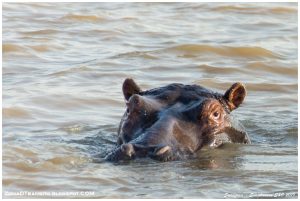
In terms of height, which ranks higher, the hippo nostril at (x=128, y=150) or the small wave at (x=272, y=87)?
the hippo nostril at (x=128, y=150)

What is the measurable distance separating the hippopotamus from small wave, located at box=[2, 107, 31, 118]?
210 cm

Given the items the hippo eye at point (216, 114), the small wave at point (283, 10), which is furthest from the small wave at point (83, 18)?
the hippo eye at point (216, 114)

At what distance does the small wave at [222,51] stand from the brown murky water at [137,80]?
0.05ft

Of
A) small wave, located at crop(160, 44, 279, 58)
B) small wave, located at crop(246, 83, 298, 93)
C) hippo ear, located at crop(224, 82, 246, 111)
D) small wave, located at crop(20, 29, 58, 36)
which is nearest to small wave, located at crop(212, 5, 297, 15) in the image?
→ small wave, located at crop(160, 44, 279, 58)

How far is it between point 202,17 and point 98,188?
1160 centimetres

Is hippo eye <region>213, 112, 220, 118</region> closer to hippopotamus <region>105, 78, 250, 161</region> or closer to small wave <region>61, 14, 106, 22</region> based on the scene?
hippopotamus <region>105, 78, 250, 161</region>

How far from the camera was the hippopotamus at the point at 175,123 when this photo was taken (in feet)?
26.6

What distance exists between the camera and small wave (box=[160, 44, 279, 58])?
15.5 m

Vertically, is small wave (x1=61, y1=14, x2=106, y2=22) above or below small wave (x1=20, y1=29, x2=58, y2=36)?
above

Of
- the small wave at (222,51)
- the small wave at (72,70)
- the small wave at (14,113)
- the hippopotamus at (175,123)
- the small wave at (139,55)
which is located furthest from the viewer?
the small wave at (222,51)

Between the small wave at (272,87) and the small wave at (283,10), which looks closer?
the small wave at (272,87)

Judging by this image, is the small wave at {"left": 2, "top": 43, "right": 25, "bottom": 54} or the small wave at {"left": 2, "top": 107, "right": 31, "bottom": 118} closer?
the small wave at {"left": 2, "top": 107, "right": 31, "bottom": 118}

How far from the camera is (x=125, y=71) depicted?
549 inches

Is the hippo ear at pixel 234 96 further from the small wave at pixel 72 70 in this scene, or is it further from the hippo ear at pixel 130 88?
the small wave at pixel 72 70
